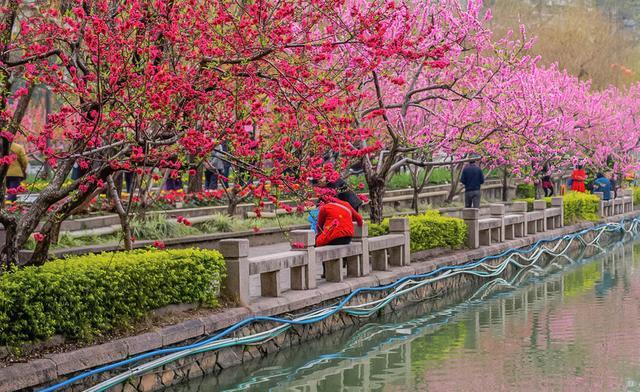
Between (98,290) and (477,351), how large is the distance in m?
6.06

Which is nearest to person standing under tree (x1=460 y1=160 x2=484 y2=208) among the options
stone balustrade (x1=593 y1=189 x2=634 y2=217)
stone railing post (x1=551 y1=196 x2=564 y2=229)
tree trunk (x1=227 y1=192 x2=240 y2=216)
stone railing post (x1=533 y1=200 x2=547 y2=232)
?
stone railing post (x1=533 y1=200 x2=547 y2=232)

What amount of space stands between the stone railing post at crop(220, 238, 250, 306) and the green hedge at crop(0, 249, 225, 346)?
0.18 meters

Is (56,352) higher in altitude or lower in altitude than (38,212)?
lower

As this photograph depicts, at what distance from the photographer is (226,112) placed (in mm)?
12445

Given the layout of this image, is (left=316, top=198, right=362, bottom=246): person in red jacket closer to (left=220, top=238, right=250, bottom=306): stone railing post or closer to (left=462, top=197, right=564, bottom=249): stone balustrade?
(left=220, top=238, right=250, bottom=306): stone railing post

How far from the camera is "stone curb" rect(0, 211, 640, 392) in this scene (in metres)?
9.53

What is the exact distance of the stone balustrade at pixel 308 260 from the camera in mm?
13273

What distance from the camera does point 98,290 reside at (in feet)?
35.6

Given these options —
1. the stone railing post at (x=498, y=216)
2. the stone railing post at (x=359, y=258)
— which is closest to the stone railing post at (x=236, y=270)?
the stone railing post at (x=359, y=258)

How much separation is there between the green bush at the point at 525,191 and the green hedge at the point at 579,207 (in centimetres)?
952

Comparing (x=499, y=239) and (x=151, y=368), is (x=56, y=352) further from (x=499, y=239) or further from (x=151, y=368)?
(x=499, y=239)

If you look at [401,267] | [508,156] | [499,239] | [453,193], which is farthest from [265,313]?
[453,193]

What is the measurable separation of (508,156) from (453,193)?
15744 millimetres

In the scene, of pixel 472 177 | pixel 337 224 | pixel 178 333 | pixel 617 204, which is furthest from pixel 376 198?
pixel 617 204
